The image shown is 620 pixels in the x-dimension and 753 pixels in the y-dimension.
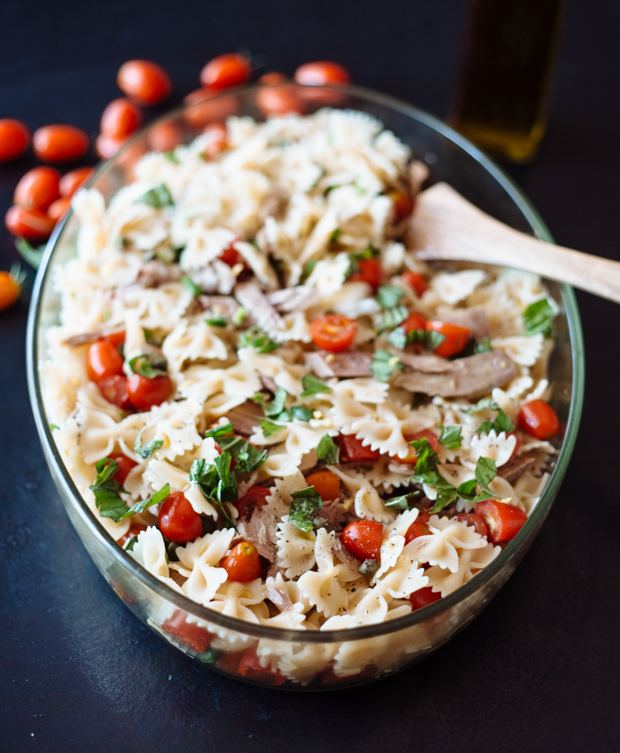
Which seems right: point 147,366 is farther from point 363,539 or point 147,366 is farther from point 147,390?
point 363,539

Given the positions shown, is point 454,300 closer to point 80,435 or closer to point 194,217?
point 194,217

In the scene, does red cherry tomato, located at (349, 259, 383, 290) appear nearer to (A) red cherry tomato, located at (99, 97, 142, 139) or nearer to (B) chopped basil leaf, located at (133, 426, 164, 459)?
(B) chopped basil leaf, located at (133, 426, 164, 459)

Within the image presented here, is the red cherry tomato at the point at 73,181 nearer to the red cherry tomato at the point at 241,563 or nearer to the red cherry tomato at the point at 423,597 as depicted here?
the red cherry tomato at the point at 241,563

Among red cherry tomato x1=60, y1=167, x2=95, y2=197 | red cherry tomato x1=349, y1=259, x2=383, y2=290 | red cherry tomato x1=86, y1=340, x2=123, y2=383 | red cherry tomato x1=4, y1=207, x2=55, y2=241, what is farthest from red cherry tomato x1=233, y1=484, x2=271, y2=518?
red cherry tomato x1=60, y1=167, x2=95, y2=197

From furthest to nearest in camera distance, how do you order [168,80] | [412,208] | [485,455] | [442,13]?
[442,13] → [168,80] → [412,208] → [485,455]

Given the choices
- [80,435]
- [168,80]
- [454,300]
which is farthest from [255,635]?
[168,80]

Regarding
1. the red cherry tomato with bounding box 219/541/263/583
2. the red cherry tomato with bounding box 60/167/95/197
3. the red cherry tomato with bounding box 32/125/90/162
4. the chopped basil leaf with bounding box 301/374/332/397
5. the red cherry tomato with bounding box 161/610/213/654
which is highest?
the red cherry tomato with bounding box 32/125/90/162

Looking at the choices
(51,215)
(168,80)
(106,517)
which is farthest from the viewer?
(168,80)
